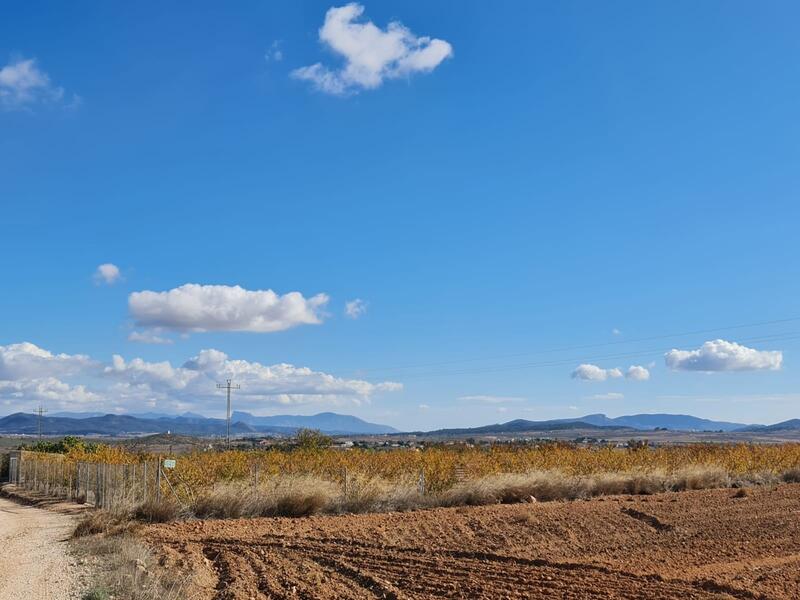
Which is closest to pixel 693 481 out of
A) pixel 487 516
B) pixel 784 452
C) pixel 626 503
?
pixel 626 503

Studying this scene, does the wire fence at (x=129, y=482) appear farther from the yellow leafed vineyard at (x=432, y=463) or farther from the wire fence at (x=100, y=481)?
the yellow leafed vineyard at (x=432, y=463)

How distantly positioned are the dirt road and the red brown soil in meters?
1.86

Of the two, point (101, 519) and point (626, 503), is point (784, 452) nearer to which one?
point (626, 503)

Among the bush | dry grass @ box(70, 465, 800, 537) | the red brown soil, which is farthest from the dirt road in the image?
the red brown soil

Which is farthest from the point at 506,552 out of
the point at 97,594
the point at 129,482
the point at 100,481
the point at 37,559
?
the point at 100,481

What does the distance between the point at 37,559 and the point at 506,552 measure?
9574mm

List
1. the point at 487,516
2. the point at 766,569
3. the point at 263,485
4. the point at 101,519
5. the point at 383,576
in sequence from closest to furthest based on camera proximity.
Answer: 1. the point at 383,576
2. the point at 766,569
3. the point at 101,519
4. the point at 487,516
5. the point at 263,485

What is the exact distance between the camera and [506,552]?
709 inches

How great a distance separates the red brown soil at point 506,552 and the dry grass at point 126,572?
0.48m

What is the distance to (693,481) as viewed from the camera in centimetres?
3372

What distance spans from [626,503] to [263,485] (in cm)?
1109

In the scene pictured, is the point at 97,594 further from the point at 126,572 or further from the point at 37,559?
the point at 37,559

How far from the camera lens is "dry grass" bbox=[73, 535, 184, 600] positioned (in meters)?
12.7

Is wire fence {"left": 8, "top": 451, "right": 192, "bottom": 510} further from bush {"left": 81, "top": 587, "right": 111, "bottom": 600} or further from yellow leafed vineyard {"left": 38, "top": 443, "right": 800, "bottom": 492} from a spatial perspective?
bush {"left": 81, "top": 587, "right": 111, "bottom": 600}
